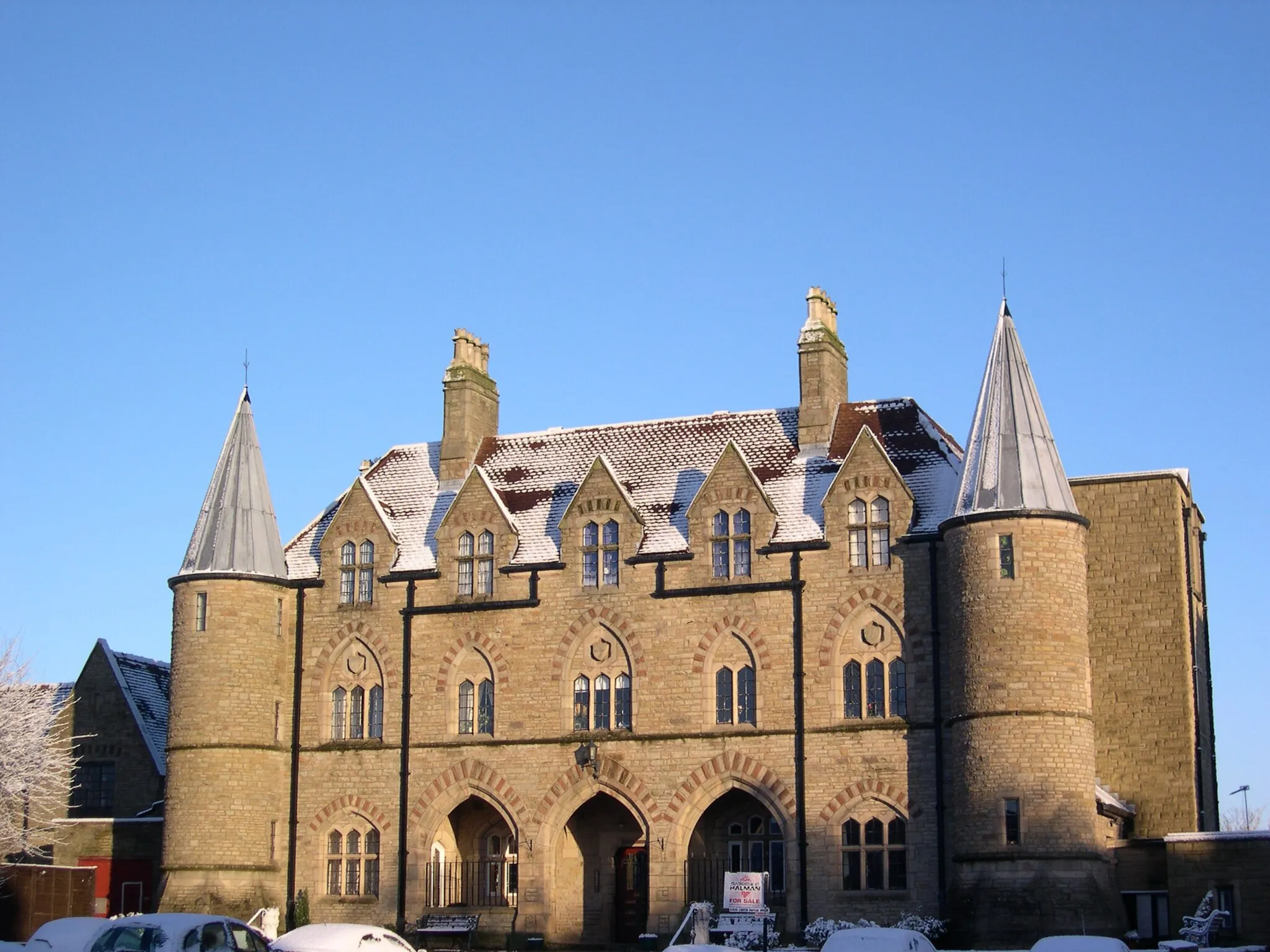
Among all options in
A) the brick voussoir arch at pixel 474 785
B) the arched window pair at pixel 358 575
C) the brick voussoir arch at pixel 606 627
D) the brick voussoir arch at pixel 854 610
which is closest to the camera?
the brick voussoir arch at pixel 854 610

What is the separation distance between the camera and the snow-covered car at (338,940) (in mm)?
29656

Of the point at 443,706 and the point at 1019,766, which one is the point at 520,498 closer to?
the point at 443,706

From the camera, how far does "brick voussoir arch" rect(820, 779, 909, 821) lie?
1583 inches

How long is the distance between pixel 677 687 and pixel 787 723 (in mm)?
A: 2760

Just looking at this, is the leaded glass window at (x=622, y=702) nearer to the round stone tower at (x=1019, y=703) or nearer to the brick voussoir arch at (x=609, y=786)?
the brick voussoir arch at (x=609, y=786)

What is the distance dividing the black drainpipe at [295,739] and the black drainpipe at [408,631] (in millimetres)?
2367

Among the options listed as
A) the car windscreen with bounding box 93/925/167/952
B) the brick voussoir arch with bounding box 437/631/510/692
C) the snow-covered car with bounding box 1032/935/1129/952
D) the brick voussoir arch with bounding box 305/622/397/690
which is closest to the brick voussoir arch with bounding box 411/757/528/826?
the brick voussoir arch with bounding box 437/631/510/692

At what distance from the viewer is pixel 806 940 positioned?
39.6 m

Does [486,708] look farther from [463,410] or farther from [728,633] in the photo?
[463,410]

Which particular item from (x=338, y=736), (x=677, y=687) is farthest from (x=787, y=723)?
(x=338, y=736)

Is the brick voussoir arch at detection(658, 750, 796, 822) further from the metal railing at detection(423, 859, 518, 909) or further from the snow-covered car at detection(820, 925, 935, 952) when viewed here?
the snow-covered car at detection(820, 925, 935, 952)

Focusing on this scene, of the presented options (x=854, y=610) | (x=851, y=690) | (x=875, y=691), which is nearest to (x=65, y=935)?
(x=851, y=690)

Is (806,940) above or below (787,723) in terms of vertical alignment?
below

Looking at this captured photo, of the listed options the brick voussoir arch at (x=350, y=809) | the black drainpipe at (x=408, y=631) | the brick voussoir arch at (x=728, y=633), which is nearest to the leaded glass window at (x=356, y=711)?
the black drainpipe at (x=408, y=631)
